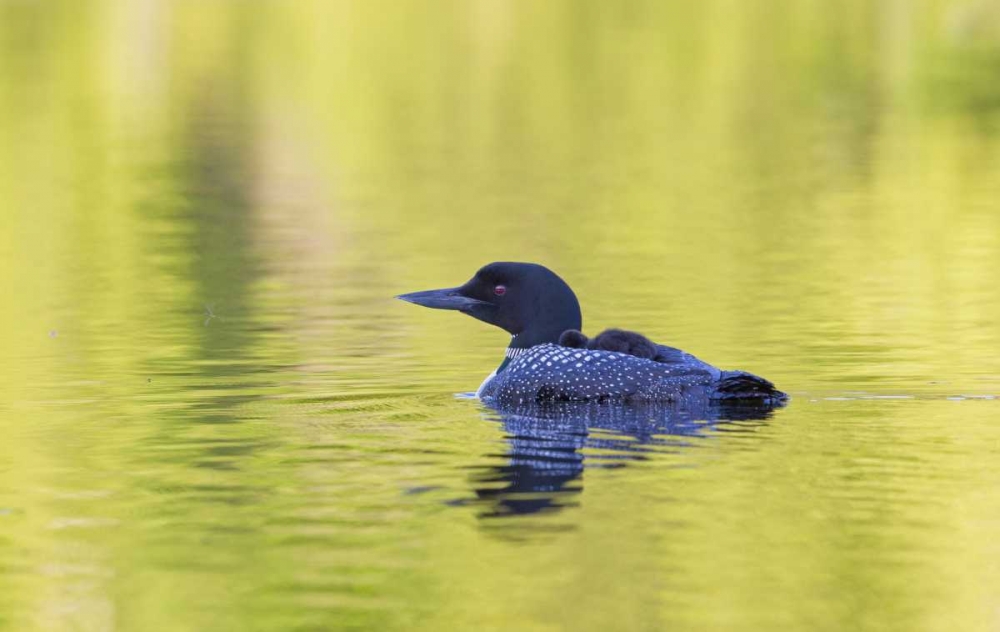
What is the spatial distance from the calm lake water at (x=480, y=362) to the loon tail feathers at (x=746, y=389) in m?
0.15

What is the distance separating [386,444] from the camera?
307 inches

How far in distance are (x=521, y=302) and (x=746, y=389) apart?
1.63m

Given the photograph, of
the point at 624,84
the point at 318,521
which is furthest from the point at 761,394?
the point at 624,84

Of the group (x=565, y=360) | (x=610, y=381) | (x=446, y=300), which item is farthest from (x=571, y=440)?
(x=446, y=300)

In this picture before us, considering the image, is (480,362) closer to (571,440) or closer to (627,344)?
(627,344)

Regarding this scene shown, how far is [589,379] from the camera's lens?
8773mm

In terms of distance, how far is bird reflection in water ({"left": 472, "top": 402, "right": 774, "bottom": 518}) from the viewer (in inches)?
272

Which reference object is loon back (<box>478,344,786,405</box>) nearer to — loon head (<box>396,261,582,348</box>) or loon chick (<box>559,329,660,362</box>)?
loon chick (<box>559,329,660,362</box>)

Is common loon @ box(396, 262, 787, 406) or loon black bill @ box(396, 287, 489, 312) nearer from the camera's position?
common loon @ box(396, 262, 787, 406)

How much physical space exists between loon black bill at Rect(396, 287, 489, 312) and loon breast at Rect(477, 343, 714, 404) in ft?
2.65

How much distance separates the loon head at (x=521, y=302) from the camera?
31.9 feet

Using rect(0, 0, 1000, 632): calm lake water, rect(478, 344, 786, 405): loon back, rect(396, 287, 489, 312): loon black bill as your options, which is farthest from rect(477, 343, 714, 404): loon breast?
rect(396, 287, 489, 312): loon black bill

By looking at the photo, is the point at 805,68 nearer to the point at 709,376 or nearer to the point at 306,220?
the point at 306,220

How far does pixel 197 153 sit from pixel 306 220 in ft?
19.5
